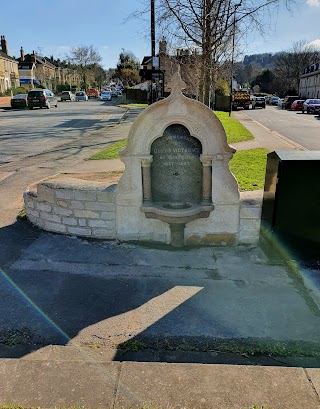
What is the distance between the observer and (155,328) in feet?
11.8

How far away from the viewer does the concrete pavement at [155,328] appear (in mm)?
2793

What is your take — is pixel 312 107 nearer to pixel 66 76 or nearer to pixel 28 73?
pixel 28 73

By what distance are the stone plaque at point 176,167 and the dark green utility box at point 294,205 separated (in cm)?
106

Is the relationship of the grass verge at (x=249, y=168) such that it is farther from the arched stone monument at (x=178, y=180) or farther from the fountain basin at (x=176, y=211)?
the fountain basin at (x=176, y=211)

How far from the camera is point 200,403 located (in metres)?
2.67

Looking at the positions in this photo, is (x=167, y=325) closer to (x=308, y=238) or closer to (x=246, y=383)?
(x=246, y=383)

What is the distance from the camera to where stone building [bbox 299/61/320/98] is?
69.8 m

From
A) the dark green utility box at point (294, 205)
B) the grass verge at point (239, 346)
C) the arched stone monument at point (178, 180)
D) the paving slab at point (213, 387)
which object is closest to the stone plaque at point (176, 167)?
the arched stone monument at point (178, 180)

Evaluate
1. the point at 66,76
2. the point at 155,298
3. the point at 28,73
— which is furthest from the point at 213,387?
the point at 66,76

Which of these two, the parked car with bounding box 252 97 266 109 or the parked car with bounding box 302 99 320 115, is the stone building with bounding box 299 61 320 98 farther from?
the parked car with bounding box 302 99 320 115

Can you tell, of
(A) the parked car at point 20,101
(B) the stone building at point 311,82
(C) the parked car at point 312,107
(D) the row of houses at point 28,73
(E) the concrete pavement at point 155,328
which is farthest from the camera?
(B) the stone building at point 311,82

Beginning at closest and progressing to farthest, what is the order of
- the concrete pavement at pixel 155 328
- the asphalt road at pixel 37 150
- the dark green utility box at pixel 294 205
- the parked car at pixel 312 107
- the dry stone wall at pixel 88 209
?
the concrete pavement at pixel 155 328, the dark green utility box at pixel 294 205, the dry stone wall at pixel 88 209, the asphalt road at pixel 37 150, the parked car at pixel 312 107

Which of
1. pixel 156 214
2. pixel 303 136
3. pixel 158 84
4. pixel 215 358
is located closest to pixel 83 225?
pixel 156 214

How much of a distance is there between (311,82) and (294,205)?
Result: 78.6 m
